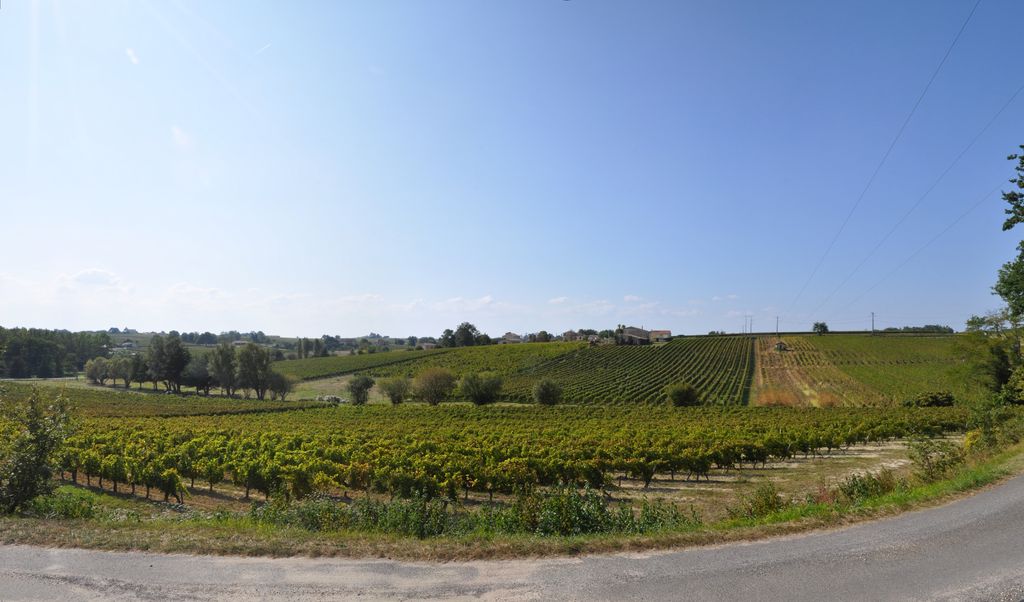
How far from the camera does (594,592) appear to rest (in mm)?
6457

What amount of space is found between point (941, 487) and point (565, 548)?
9.03m

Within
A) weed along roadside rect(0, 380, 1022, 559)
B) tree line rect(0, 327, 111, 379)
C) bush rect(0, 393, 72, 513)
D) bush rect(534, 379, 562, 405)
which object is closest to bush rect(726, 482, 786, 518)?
weed along roadside rect(0, 380, 1022, 559)

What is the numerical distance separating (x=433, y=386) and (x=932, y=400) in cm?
6174

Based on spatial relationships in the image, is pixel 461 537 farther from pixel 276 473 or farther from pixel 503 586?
pixel 276 473

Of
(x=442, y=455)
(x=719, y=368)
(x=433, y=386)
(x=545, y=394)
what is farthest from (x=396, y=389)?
(x=719, y=368)

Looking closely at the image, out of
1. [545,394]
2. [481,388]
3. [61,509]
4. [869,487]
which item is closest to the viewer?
[61,509]

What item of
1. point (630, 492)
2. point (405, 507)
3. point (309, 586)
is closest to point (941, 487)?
point (405, 507)

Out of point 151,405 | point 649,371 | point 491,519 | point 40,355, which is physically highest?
point 40,355

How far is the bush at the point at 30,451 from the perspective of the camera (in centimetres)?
1199

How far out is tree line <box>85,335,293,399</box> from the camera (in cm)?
9012

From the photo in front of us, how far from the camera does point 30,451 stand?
1242 centimetres

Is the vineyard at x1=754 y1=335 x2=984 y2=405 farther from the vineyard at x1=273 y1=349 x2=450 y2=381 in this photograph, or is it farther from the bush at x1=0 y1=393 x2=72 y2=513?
the vineyard at x1=273 y1=349 x2=450 y2=381

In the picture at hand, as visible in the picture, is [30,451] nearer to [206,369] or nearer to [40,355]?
[206,369]

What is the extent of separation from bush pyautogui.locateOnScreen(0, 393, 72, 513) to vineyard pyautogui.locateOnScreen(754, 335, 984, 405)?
57960mm
